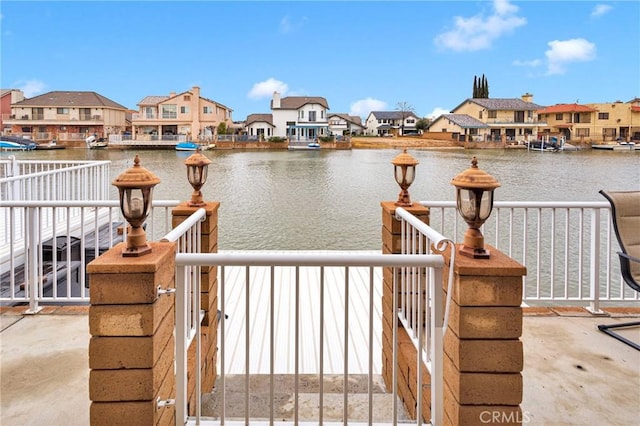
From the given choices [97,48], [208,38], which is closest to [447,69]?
[208,38]

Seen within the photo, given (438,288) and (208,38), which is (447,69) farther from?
(438,288)

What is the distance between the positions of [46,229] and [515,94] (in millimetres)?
58759

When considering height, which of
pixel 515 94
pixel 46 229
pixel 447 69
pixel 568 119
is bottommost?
pixel 46 229

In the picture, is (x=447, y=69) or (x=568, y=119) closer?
(x=568, y=119)

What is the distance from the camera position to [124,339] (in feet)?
4.60

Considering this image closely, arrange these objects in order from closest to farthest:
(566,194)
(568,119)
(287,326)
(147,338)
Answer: (147,338)
(287,326)
(566,194)
(568,119)

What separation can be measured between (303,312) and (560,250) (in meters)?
6.00

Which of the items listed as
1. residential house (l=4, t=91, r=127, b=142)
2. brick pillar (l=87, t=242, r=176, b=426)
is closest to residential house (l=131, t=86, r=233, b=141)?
residential house (l=4, t=91, r=127, b=142)

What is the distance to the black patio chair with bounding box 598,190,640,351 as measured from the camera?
2844 millimetres

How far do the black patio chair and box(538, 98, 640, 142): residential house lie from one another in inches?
2089

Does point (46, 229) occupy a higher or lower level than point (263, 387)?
higher

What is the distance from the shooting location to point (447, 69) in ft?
213

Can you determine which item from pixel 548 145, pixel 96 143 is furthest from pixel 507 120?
pixel 96 143

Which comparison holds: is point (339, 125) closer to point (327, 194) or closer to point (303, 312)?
point (327, 194)
